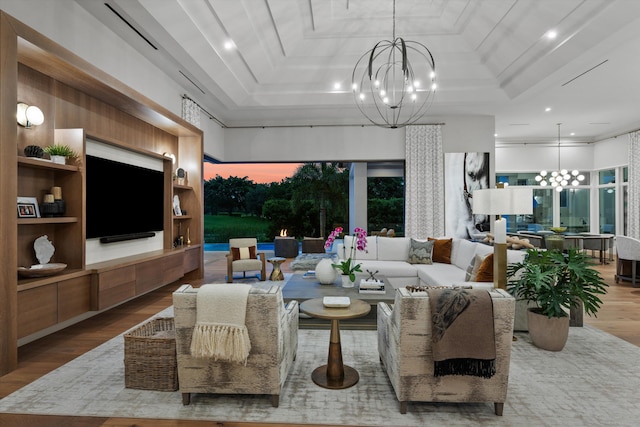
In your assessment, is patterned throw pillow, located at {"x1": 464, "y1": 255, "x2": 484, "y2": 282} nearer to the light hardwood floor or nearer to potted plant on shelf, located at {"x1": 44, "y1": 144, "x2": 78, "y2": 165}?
the light hardwood floor

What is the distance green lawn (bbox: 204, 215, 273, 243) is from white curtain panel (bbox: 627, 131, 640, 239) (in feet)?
32.3

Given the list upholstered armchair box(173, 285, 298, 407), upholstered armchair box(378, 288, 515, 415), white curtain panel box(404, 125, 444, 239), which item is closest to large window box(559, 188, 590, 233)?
white curtain panel box(404, 125, 444, 239)

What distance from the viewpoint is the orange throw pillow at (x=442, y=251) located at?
545cm

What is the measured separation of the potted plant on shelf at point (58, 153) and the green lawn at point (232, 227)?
933 centimetres

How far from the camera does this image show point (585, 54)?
15.2 ft

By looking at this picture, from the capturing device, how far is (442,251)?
5492mm

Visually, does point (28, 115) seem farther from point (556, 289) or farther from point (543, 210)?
point (543, 210)

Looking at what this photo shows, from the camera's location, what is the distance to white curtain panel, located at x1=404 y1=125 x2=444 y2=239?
7.48 m

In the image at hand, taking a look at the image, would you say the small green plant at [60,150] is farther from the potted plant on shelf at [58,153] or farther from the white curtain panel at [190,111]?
the white curtain panel at [190,111]

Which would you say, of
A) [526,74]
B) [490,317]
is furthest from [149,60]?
[526,74]

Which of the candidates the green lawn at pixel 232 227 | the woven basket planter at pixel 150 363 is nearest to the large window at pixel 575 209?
the green lawn at pixel 232 227

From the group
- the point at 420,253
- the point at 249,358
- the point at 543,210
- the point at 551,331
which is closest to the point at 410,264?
the point at 420,253

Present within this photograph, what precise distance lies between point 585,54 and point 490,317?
14.6 feet

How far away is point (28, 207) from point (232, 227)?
32.1ft
